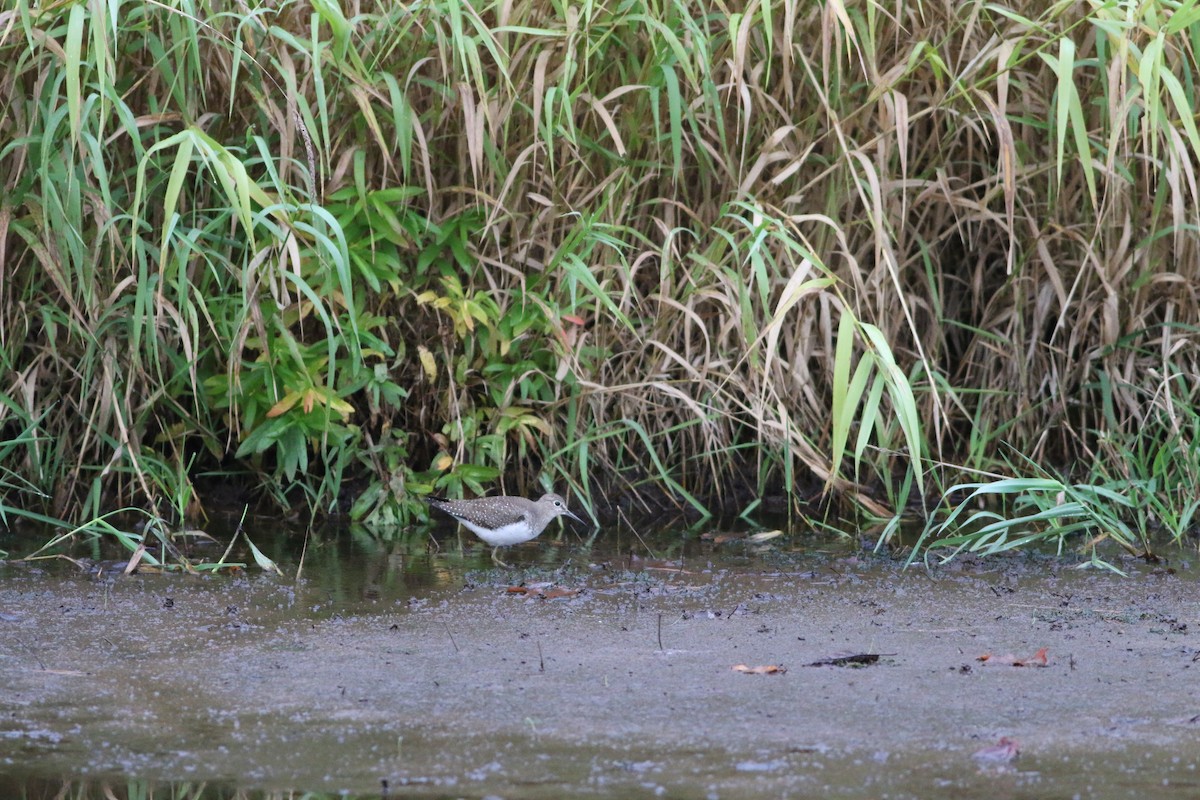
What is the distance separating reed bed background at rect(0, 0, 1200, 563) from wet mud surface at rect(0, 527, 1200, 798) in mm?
576

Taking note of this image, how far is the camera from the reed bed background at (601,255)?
5.14m

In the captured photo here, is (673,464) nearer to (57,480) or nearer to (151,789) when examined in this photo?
(57,480)

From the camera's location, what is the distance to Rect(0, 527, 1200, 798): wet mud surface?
10.0 feet

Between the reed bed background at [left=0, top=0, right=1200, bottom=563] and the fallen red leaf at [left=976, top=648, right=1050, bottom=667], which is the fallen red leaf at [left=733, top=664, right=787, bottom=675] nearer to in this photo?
the fallen red leaf at [left=976, top=648, right=1050, bottom=667]

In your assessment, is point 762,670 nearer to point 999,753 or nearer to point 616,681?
point 616,681

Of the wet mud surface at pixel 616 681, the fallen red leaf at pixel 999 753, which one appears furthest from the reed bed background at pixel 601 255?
the fallen red leaf at pixel 999 753

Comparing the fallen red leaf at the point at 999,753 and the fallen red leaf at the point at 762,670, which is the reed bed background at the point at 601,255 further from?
the fallen red leaf at the point at 999,753

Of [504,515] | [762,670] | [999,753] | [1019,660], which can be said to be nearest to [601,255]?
[504,515]

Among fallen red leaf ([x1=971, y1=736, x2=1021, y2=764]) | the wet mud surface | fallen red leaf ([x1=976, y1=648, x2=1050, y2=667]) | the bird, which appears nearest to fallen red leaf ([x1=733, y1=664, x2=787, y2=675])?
the wet mud surface

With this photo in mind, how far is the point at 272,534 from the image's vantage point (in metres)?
5.73

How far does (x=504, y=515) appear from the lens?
5.54m

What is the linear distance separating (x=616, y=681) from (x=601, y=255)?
2414 millimetres

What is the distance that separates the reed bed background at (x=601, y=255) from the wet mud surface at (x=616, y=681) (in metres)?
0.58

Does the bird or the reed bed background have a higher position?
the reed bed background
